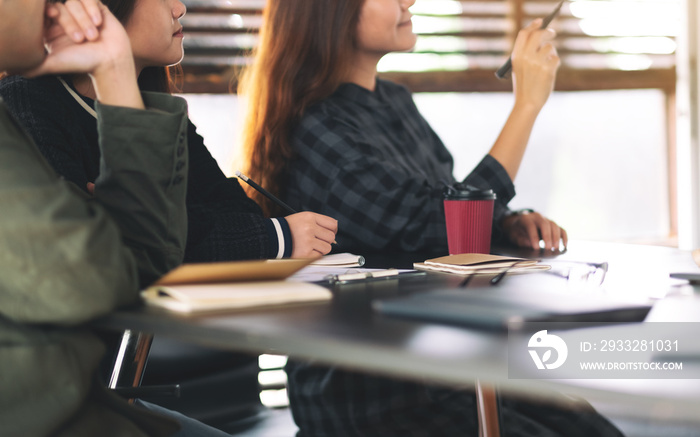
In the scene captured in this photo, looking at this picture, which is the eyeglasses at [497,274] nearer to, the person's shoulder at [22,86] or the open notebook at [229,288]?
the open notebook at [229,288]

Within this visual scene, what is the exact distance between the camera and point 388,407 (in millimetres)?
1227

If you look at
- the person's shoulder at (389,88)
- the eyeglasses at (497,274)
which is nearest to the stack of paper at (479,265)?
the eyeglasses at (497,274)

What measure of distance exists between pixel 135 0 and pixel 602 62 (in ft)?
8.04

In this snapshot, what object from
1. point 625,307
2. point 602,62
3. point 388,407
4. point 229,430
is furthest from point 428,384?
point 602,62

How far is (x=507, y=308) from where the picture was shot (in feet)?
1.92

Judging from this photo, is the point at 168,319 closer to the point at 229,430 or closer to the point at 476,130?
the point at 229,430

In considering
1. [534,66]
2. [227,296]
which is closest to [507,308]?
[227,296]

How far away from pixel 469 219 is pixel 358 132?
437 millimetres

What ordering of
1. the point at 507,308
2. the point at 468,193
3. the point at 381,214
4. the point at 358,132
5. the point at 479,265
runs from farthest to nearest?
the point at 358,132 → the point at 381,214 → the point at 468,193 → the point at 479,265 → the point at 507,308

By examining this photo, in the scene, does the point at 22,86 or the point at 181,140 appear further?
the point at 22,86

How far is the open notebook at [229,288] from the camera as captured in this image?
2.17ft

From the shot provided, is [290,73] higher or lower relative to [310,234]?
higher

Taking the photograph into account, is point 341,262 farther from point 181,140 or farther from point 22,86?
point 22,86

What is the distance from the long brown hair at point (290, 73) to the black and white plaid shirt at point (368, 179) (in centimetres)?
4
